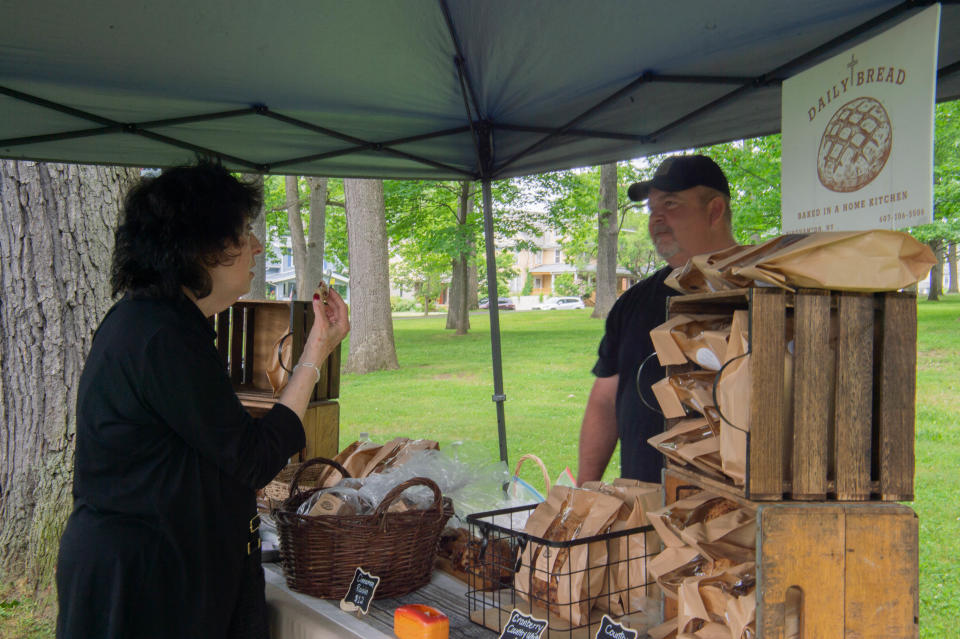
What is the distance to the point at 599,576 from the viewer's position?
1.45m

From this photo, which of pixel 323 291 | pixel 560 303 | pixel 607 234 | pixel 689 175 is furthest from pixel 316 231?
pixel 560 303

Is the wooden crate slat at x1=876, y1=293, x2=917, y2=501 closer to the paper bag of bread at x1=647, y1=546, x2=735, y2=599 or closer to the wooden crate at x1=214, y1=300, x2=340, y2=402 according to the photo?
the paper bag of bread at x1=647, y1=546, x2=735, y2=599

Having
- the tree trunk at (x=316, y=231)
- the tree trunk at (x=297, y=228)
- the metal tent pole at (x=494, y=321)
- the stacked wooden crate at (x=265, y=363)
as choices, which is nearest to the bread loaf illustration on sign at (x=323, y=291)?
the stacked wooden crate at (x=265, y=363)

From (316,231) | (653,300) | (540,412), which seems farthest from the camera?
(316,231)

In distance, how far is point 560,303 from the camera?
4256 cm

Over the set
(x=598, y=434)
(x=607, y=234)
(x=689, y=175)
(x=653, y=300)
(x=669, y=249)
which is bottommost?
(x=598, y=434)

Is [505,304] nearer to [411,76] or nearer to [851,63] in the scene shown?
[411,76]

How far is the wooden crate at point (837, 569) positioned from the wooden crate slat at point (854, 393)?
4 cm

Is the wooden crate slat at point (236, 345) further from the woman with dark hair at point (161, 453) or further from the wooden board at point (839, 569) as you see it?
the wooden board at point (839, 569)

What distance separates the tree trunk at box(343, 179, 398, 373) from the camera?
10.9 meters

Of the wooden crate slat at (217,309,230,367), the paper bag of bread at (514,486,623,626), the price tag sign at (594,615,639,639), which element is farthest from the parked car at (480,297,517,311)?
the price tag sign at (594,615,639,639)

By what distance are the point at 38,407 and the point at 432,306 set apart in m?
36.2

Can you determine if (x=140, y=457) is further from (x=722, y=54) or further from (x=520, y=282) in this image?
(x=520, y=282)

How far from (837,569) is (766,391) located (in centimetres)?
28
